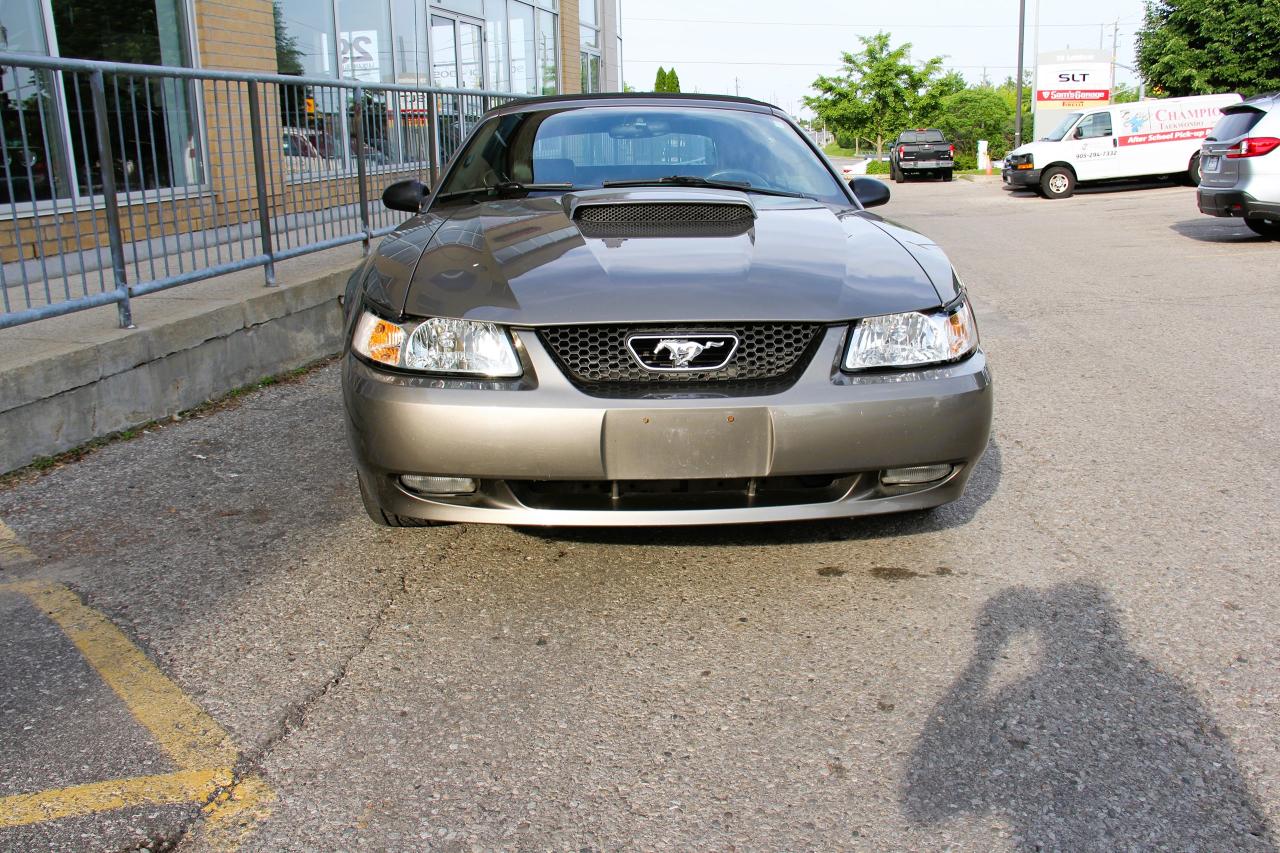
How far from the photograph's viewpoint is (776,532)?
3852 mm

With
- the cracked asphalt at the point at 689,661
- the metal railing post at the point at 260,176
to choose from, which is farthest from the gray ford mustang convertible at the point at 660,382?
the metal railing post at the point at 260,176

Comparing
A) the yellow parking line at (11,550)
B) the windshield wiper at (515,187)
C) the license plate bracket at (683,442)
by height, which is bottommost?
the yellow parking line at (11,550)

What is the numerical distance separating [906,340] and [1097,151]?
79.5 feet

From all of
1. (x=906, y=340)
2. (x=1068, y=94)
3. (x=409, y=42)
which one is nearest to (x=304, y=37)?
(x=409, y=42)

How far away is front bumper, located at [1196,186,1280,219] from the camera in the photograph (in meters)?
12.8

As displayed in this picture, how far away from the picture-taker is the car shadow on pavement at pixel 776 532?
3775 mm

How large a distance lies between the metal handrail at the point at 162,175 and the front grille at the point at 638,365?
2.66 meters

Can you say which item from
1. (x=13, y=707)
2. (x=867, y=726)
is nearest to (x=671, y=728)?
(x=867, y=726)

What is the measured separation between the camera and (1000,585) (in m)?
3.47

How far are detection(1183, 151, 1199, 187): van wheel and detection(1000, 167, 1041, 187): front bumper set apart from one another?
10.6 feet

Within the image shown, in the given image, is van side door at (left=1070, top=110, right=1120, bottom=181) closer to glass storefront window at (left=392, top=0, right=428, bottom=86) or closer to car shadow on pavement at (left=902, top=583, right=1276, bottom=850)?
glass storefront window at (left=392, top=0, right=428, bottom=86)

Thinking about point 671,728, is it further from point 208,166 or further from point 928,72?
point 928,72

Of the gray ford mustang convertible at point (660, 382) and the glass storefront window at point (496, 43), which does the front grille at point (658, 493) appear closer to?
the gray ford mustang convertible at point (660, 382)

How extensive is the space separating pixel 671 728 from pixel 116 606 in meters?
1.77
